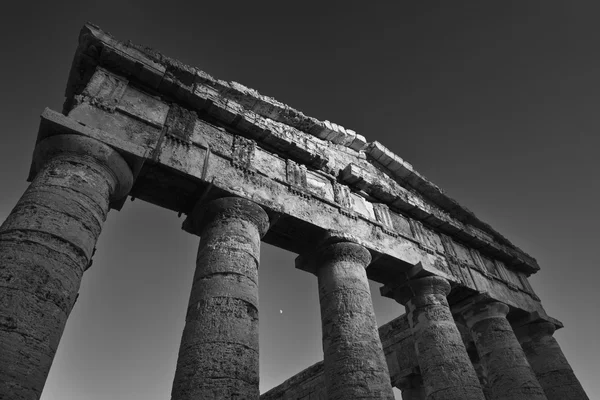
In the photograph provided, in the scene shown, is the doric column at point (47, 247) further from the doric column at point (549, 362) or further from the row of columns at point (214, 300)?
the doric column at point (549, 362)

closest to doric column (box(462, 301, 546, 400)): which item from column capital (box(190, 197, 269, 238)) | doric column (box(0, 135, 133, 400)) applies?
column capital (box(190, 197, 269, 238))

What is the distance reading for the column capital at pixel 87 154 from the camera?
19.0 feet

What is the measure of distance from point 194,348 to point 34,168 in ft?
12.6

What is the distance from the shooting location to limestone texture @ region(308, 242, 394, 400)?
21.2 feet

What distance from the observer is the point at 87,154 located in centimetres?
592

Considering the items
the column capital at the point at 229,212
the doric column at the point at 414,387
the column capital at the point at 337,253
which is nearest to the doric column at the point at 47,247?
the column capital at the point at 229,212

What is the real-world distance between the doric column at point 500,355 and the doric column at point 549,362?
5.71 ft

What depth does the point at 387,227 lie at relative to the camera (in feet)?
32.6

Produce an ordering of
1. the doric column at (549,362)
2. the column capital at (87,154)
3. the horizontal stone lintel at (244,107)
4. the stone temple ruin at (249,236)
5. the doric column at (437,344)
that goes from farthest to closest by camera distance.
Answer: the doric column at (549,362) → the doric column at (437,344) → the horizontal stone lintel at (244,107) → the column capital at (87,154) → the stone temple ruin at (249,236)

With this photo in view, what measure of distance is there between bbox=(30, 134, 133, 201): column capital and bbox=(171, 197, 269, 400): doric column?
59.0 inches

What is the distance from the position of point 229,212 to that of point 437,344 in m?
5.43

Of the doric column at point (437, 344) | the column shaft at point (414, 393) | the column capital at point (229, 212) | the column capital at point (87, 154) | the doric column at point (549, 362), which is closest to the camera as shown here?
the column capital at point (87, 154)

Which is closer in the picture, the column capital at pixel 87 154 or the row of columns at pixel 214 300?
the row of columns at pixel 214 300

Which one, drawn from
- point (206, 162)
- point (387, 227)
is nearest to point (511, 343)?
point (387, 227)
